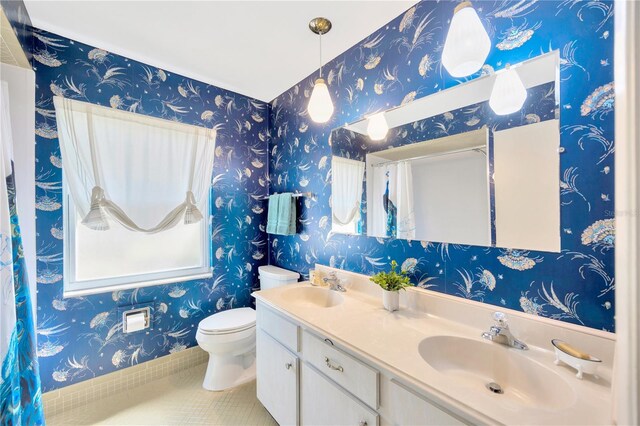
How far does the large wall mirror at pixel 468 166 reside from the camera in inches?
38.3

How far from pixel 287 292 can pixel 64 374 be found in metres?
1.51

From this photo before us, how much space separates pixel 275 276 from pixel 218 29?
5.74ft

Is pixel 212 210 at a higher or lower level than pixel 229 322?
higher

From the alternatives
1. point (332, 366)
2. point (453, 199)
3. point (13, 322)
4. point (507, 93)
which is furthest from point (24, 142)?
point (507, 93)

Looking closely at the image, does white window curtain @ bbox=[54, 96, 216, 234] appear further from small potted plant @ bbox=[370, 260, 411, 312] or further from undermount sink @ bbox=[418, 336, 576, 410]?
undermount sink @ bbox=[418, 336, 576, 410]

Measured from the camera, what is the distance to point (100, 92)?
1.73 metres

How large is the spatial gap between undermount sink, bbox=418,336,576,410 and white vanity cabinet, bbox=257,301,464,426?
169 millimetres

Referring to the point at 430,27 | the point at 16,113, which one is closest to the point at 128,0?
the point at 16,113

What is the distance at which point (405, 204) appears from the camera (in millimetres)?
1428

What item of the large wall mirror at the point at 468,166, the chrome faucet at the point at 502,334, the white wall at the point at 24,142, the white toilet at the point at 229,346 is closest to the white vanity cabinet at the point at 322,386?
the white toilet at the point at 229,346

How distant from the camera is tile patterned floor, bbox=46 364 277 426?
154 centimetres

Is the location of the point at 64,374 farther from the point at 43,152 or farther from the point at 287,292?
the point at 287,292

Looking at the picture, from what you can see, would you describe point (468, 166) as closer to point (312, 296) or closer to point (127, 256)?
point (312, 296)

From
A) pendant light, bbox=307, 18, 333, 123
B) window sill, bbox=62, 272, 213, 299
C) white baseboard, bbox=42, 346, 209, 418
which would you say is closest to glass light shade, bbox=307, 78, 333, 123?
→ pendant light, bbox=307, 18, 333, 123
